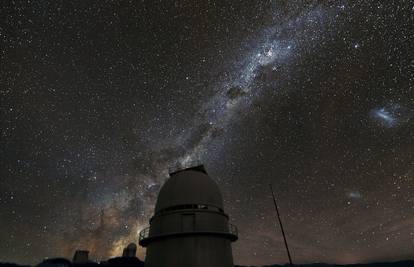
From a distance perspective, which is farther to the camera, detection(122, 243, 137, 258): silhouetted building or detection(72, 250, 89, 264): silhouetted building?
detection(72, 250, 89, 264): silhouetted building

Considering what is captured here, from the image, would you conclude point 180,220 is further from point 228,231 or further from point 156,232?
point 228,231

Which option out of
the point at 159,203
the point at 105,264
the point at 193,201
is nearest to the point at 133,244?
the point at 105,264

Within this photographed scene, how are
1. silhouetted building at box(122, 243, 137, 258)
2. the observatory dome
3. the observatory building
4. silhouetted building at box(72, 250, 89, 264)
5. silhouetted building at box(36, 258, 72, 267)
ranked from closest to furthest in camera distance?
the observatory building
the observatory dome
silhouetted building at box(36, 258, 72, 267)
silhouetted building at box(122, 243, 137, 258)
silhouetted building at box(72, 250, 89, 264)

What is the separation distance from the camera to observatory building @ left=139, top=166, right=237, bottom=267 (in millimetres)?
12812

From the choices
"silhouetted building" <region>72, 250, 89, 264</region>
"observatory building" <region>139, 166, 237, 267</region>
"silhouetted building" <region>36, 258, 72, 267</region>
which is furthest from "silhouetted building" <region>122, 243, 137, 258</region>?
"observatory building" <region>139, 166, 237, 267</region>

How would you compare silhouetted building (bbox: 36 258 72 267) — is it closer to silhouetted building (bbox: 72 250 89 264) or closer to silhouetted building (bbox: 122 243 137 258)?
silhouetted building (bbox: 72 250 89 264)

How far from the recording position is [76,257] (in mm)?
29844

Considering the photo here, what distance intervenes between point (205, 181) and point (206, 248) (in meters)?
4.59

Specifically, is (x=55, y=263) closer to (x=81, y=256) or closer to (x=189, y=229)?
(x=81, y=256)

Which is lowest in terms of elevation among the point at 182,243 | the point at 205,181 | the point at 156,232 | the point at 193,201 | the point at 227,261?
the point at 227,261

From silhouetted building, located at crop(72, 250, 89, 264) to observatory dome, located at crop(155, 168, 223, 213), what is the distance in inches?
854

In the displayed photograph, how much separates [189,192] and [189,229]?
245 cm

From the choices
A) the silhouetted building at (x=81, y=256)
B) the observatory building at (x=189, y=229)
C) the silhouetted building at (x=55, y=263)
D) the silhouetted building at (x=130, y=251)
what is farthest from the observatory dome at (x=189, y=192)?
the silhouetted building at (x=81, y=256)

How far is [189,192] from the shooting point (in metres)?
15.2
